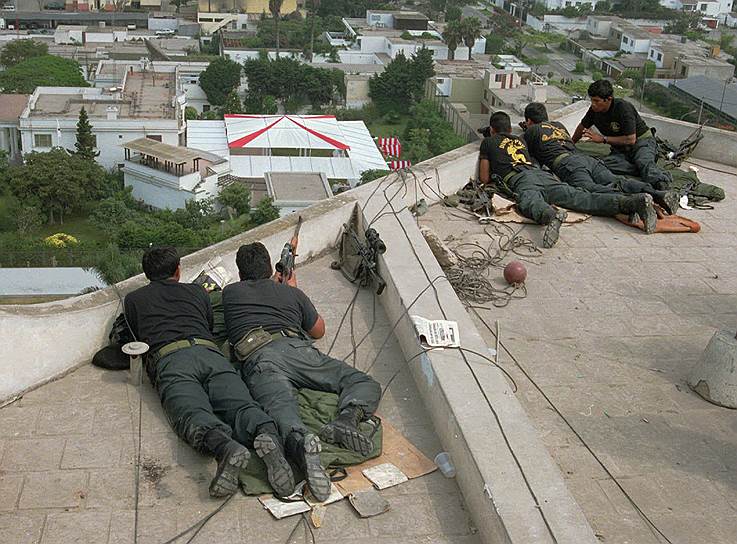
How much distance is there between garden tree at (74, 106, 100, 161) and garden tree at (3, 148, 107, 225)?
1.79 metres

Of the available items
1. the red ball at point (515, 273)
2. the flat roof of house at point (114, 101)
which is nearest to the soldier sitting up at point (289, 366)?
the red ball at point (515, 273)

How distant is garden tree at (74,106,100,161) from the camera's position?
35.4 m

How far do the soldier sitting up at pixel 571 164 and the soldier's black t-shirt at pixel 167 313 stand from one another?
4060mm

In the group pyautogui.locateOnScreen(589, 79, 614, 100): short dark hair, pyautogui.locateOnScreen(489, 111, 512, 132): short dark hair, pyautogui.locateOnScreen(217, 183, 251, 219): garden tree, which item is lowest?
pyautogui.locateOnScreen(217, 183, 251, 219): garden tree

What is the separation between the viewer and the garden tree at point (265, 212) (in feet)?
97.2

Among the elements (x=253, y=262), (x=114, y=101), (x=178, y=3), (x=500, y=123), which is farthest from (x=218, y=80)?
(x=253, y=262)

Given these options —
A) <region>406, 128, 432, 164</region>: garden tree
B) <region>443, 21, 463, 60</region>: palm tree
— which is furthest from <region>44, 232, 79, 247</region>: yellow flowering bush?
<region>443, 21, 463, 60</region>: palm tree

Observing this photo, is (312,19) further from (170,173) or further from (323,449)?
(323,449)

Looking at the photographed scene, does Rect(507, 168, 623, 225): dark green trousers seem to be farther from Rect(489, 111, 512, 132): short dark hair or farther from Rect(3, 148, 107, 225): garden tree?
Rect(3, 148, 107, 225): garden tree

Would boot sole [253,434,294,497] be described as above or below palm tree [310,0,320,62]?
above

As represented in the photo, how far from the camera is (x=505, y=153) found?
7.96 meters

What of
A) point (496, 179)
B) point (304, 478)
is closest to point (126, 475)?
point (304, 478)

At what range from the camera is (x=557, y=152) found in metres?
7.98

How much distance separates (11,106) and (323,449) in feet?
128
